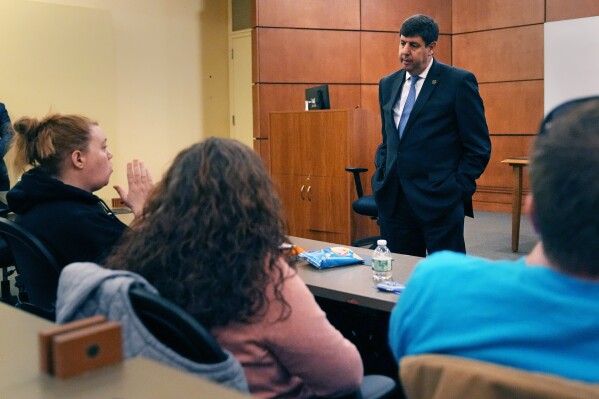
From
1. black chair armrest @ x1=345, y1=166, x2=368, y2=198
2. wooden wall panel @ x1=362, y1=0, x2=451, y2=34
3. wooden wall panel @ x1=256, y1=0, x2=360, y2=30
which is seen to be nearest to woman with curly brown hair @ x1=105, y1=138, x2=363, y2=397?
black chair armrest @ x1=345, y1=166, x2=368, y2=198

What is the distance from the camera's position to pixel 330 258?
2.53m

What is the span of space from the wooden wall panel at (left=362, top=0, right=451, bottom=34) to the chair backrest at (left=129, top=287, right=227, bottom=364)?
6.93 m

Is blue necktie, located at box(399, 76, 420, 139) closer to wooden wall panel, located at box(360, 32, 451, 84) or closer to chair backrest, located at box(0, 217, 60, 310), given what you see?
chair backrest, located at box(0, 217, 60, 310)

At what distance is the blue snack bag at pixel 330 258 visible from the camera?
2.51m

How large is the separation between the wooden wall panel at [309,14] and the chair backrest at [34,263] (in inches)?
211

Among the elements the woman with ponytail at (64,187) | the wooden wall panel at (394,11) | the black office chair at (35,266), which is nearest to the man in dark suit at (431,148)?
the woman with ponytail at (64,187)

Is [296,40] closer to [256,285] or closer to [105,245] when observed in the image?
[105,245]

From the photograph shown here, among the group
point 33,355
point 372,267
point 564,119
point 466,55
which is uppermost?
point 466,55

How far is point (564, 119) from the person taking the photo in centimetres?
101

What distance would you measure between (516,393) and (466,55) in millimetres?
7938

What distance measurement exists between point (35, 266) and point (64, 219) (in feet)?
0.58

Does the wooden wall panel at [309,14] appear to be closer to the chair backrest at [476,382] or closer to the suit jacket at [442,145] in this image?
the suit jacket at [442,145]

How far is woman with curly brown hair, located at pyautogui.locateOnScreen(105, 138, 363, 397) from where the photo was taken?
4.56 feet

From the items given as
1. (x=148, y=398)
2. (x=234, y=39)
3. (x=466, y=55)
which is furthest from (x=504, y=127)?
(x=148, y=398)
